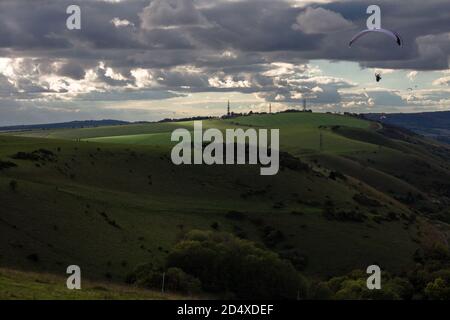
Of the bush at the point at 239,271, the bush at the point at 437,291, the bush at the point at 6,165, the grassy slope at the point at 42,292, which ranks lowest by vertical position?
the bush at the point at 437,291

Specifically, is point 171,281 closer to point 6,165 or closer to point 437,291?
point 437,291

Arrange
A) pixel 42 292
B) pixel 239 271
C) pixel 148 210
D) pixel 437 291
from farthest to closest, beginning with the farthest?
1. pixel 148 210
2. pixel 437 291
3. pixel 239 271
4. pixel 42 292

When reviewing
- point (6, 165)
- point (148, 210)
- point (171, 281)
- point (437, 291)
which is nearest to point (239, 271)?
point (171, 281)

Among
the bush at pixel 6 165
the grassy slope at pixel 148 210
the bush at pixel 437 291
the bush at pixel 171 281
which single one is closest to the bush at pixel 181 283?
the bush at pixel 171 281

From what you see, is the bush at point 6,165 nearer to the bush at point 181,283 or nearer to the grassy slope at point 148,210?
the grassy slope at point 148,210

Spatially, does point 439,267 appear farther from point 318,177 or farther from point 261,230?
point 318,177
